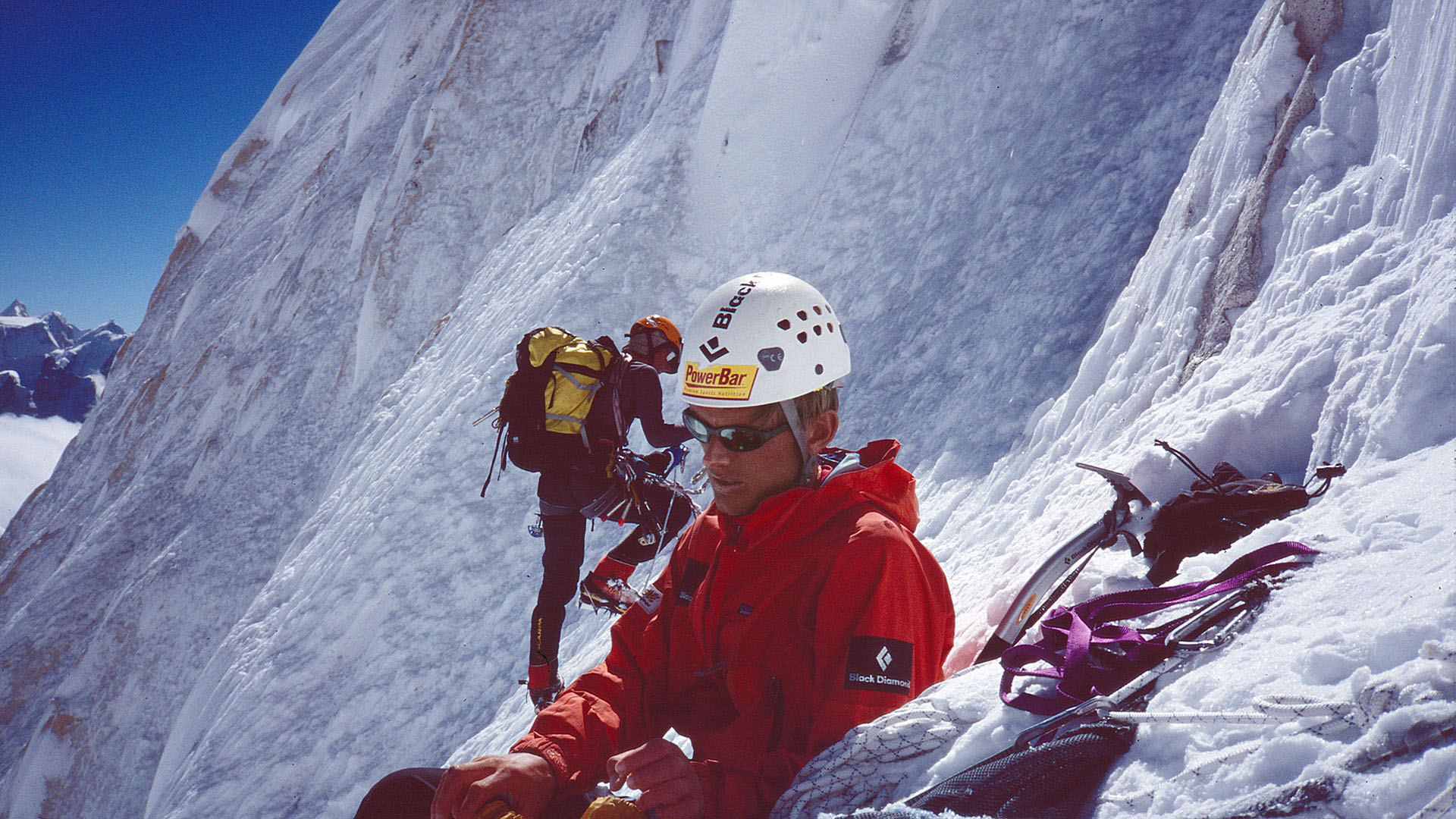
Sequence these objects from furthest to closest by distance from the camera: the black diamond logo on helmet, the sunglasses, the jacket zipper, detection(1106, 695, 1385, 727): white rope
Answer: the black diamond logo on helmet < the sunglasses < the jacket zipper < detection(1106, 695, 1385, 727): white rope

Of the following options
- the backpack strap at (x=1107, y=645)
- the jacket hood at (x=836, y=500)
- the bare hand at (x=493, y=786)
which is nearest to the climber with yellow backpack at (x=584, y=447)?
the jacket hood at (x=836, y=500)

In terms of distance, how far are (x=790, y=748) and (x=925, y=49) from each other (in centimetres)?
740

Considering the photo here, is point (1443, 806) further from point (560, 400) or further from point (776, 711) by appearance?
point (560, 400)

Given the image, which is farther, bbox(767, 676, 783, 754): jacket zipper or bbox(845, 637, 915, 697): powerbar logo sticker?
bbox(767, 676, 783, 754): jacket zipper

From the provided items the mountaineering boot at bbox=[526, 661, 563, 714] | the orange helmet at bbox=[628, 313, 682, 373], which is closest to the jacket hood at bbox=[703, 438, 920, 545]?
the orange helmet at bbox=[628, 313, 682, 373]

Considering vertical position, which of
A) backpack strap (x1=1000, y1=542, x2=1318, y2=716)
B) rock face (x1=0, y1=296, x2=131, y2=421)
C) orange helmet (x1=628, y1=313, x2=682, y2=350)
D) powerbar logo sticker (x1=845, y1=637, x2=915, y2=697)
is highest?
rock face (x1=0, y1=296, x2=131, y2=421)

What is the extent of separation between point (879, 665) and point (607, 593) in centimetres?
349

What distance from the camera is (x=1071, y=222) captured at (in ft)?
17.9

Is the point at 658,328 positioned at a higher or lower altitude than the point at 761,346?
higher

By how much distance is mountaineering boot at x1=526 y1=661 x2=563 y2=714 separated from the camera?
4.88 metres

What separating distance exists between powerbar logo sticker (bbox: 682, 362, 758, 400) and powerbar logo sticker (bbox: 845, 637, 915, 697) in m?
0.79

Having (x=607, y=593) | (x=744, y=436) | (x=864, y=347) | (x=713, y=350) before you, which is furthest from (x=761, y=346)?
(x=864, y=347)

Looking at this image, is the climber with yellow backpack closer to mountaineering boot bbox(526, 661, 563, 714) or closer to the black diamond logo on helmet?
mountaineering boot bbox(526, 661, 563, 714)

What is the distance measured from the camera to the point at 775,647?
1.99 m
